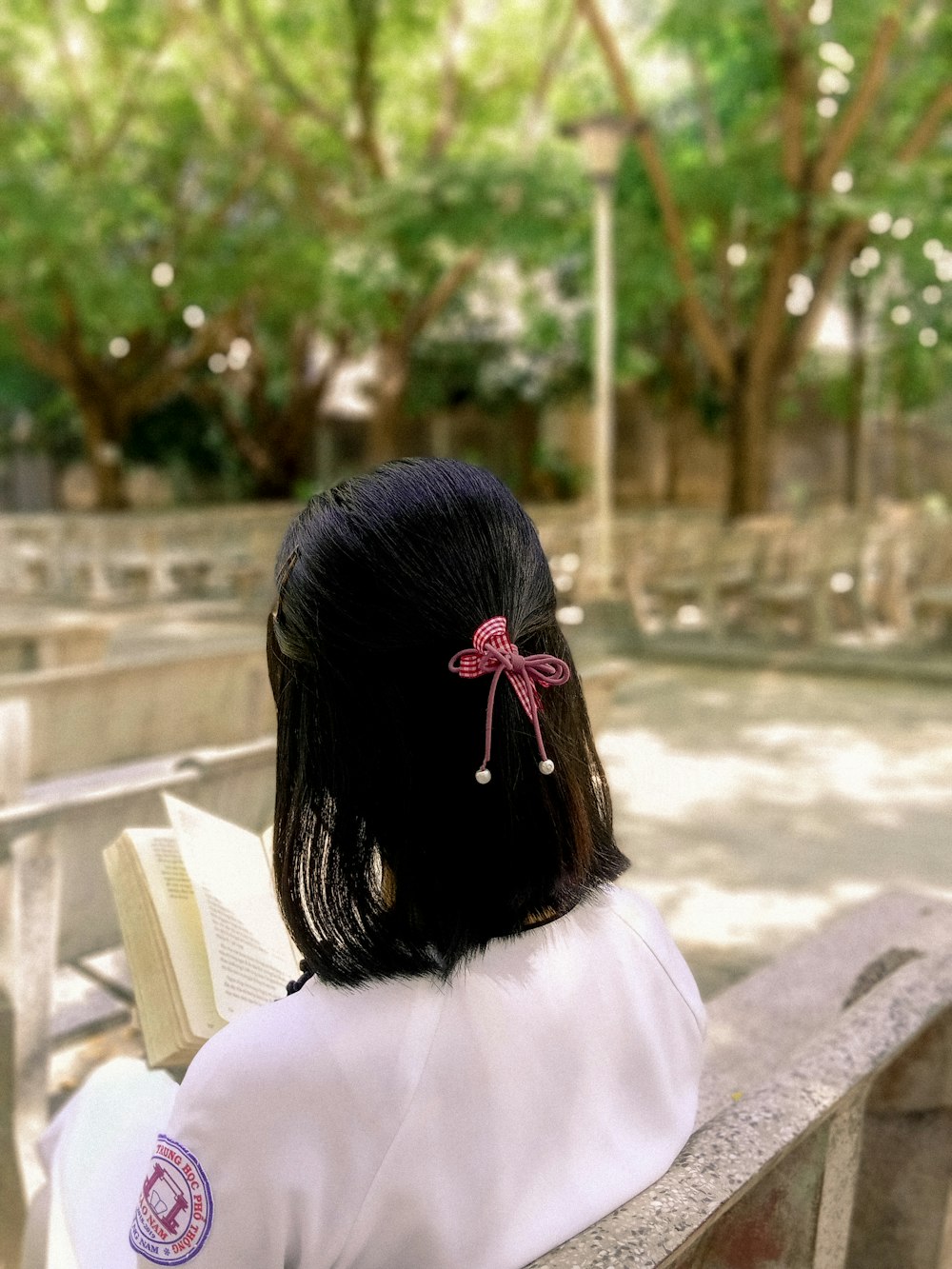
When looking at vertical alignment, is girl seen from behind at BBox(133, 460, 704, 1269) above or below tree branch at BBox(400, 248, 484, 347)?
below

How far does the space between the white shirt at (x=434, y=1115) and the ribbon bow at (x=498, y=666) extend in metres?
0.23

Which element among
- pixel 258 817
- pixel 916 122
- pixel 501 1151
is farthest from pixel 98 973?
pixel 916 122

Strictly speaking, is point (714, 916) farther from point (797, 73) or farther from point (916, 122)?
point (916, 122)

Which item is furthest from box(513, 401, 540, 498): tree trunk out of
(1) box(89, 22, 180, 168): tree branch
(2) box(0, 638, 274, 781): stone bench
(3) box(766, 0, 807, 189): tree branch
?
(2) box(0, 638, 274, 781): stone bench

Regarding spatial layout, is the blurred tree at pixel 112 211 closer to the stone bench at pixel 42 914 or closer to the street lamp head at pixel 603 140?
the street lamp head at pixel 603 140

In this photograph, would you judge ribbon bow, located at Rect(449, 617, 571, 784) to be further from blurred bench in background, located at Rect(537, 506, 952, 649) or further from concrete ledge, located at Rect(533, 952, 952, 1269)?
blurred bench in background, located at Rect(537, 506, 952, 649)

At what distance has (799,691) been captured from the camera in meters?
9.16

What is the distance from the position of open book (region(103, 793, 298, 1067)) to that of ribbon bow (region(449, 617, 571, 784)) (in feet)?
1.87

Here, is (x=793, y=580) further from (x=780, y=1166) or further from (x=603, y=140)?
(x=780, y=1166)

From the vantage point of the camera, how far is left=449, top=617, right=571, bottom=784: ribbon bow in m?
1.28

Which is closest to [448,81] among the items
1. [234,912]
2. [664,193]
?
[664,193]

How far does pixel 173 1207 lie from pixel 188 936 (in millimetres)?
482

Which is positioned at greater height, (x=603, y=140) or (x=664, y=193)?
(x=603, y=140)

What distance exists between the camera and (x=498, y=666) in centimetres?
129
